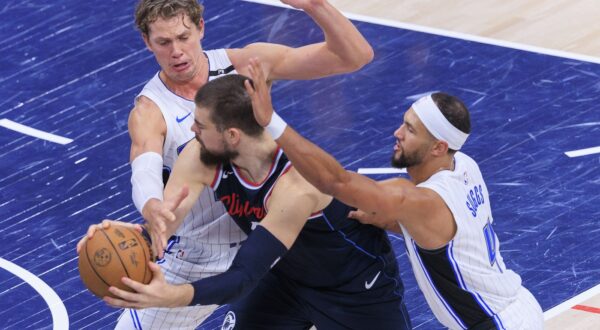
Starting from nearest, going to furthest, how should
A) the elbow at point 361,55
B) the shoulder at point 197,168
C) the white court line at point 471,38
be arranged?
1. the shoulder at point 197,168
2. the elbow at point 361,55
3. the white court line at point 471,38

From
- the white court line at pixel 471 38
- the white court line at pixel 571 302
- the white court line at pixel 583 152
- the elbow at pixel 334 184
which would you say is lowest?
the white court line at pixel 571 302

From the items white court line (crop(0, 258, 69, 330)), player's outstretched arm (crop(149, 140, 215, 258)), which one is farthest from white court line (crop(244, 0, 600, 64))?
player's outstretched arm (crop(149, 140, 215, 258))

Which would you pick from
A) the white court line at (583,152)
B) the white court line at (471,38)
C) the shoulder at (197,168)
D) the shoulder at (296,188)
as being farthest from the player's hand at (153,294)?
the white court line at (471,38)

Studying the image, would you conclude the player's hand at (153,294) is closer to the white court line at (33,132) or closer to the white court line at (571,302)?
the white court line at (571,302)

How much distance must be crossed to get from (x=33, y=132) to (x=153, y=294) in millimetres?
5834

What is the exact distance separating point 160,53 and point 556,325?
318 centimetres

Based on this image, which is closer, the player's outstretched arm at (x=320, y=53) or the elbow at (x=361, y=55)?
the player's outstretched arm at (x=320, y=53)

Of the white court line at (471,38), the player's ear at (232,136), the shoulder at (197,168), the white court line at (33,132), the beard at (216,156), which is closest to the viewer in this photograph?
the player's ear at (232,136)

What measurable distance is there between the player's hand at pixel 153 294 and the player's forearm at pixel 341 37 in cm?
191

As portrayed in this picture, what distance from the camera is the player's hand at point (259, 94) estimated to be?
6.77 metres

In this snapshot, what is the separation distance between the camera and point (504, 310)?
7.68m

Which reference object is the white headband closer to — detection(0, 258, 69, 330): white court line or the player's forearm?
the player's forearm

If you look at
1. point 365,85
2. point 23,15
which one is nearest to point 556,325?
point 365,85

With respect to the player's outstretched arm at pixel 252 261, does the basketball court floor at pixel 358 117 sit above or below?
below
